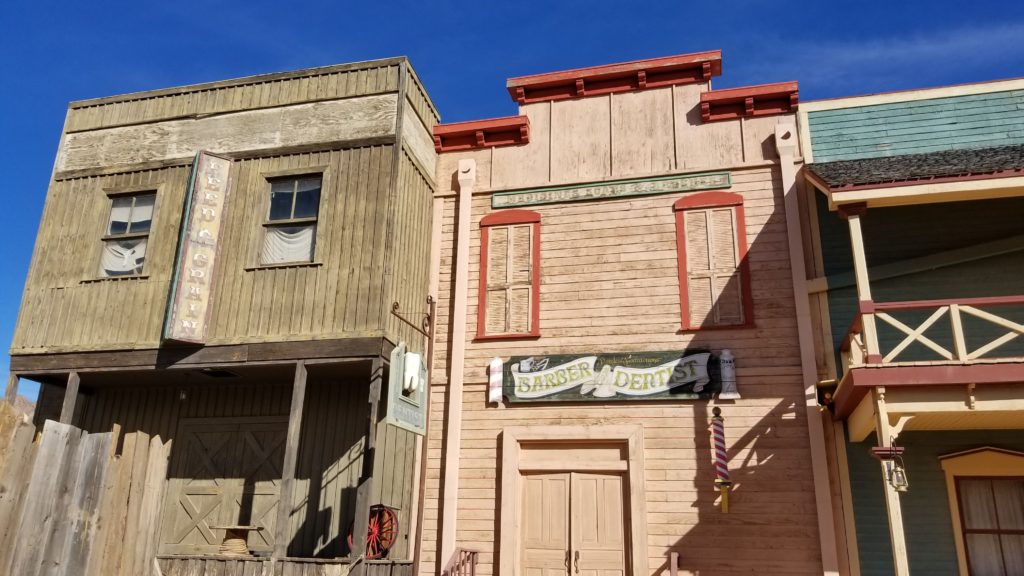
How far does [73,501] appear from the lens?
12.5 feet

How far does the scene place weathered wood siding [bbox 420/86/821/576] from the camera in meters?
11.3

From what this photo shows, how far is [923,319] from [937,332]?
0.96 ft

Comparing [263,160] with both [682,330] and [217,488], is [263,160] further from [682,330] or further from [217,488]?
[682,330]

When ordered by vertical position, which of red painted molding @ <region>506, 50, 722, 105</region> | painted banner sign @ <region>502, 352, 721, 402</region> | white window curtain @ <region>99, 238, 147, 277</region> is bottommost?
painted banner sign @ <region>502, 352, 721, 402</region>

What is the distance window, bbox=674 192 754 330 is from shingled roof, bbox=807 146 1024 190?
154cm

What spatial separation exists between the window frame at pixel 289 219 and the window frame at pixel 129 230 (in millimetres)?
1941

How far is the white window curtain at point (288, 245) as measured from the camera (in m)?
12.6

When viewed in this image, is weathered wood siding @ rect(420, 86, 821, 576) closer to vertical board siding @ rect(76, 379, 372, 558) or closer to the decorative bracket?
the decorative bracket

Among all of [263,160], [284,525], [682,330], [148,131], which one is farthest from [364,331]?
[148,131]

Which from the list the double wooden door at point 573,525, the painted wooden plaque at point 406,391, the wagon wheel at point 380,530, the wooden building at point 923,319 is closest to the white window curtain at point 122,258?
the painted wooden plaque at point 406,391

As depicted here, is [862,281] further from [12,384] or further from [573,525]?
[12,384]

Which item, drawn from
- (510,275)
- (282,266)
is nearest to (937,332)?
(510,275)

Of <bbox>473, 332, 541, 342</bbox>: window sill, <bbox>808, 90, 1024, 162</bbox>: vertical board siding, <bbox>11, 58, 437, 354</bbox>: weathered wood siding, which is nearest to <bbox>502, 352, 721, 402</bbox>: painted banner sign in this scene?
<bbox>473, 332, 541, 342</bbox>: window sill

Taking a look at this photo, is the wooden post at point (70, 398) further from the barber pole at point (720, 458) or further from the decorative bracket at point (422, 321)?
the barber pole at point (720, 458)
